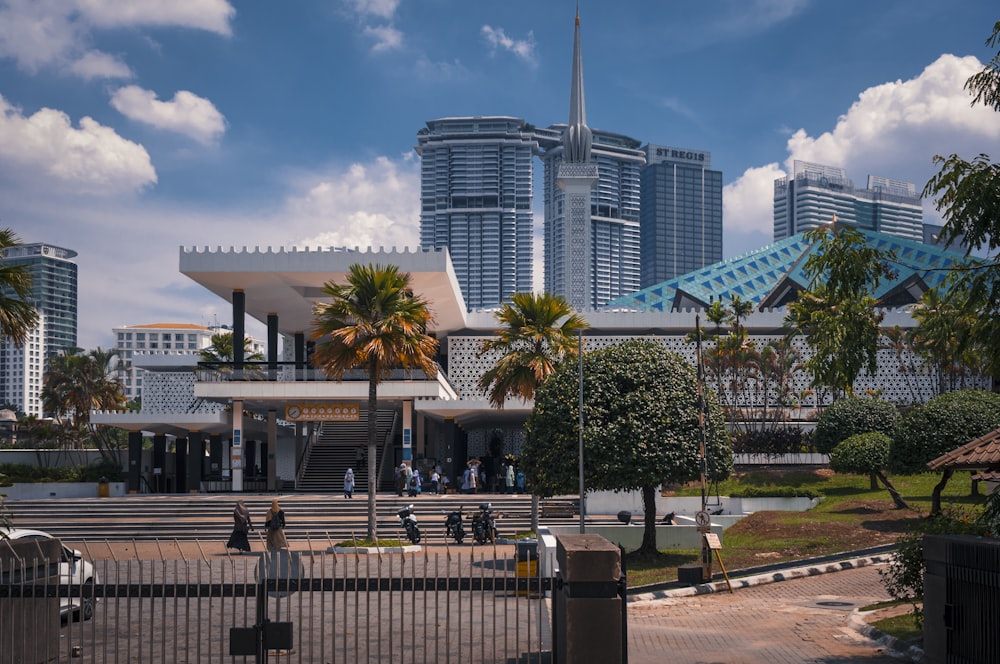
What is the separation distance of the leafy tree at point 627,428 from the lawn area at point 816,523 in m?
2.04

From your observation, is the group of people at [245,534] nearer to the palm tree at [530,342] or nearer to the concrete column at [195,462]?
the palm tree at [530,342]

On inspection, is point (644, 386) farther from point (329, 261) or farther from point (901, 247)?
point (901, 247)

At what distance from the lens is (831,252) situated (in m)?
11.3

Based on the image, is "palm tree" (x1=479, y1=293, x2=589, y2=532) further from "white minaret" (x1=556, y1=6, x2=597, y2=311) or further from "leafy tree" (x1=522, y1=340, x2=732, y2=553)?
"white minaret" (x1=556, y1=6, x2=597, y2=311)

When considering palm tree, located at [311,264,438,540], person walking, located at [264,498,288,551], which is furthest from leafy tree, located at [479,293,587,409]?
person walking, located at [264,498,288,551]

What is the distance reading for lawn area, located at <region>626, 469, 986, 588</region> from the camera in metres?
24.3

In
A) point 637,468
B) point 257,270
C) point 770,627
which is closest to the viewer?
point 770,627

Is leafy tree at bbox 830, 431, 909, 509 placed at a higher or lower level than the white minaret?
lower

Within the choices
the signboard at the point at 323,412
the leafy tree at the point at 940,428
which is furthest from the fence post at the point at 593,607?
the signboard at the point at 323,412

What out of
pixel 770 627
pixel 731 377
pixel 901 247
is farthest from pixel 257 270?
pixel 901 247

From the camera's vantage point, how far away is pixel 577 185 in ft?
384

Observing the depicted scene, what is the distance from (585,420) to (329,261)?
18.0 m

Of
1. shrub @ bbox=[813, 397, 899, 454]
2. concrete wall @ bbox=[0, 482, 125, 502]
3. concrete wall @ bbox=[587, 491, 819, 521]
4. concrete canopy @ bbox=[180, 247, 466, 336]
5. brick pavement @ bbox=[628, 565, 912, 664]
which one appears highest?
concrete canopy @ bbox=[180, 247, 466, 336]

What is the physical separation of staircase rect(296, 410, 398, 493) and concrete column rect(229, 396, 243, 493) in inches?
116
